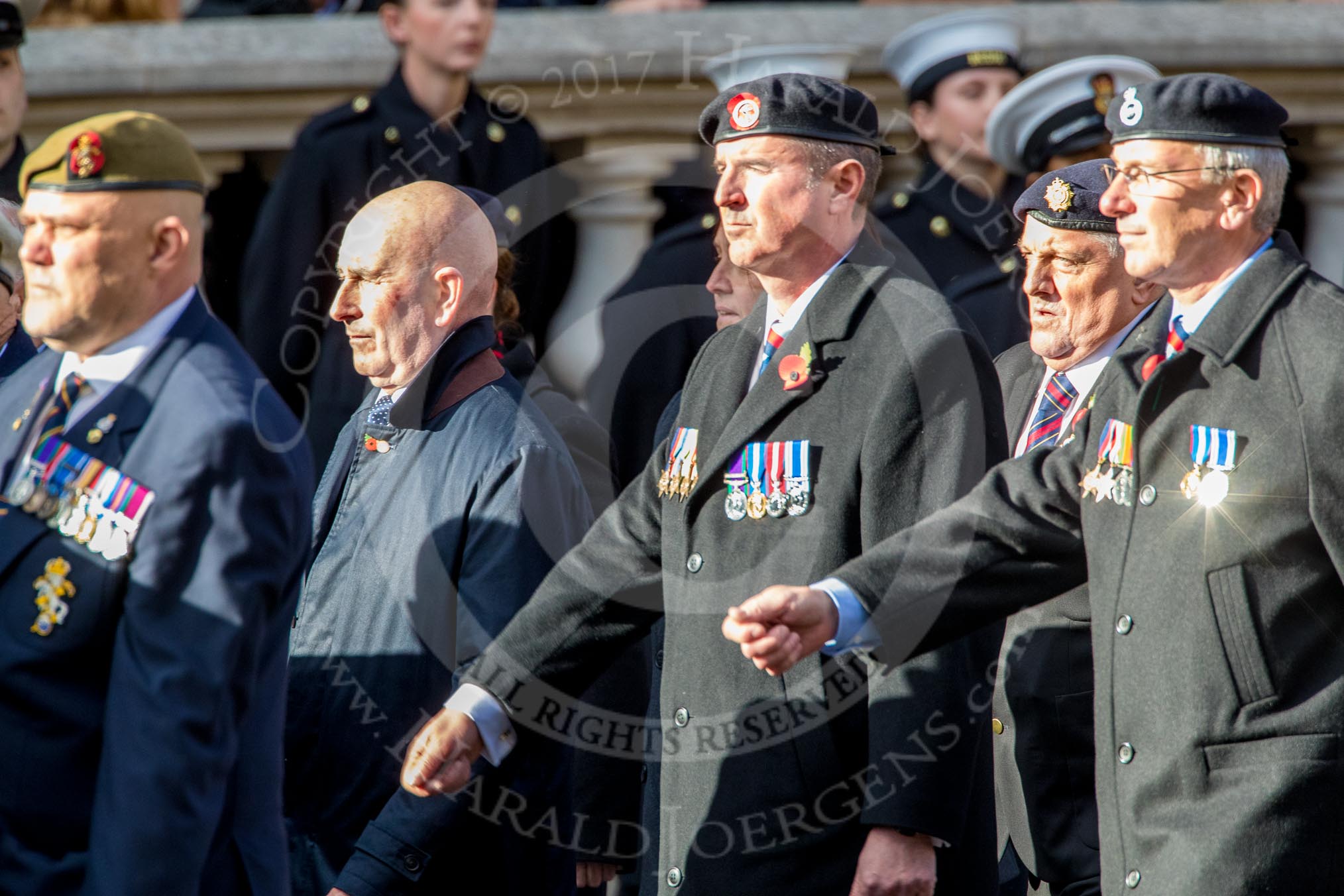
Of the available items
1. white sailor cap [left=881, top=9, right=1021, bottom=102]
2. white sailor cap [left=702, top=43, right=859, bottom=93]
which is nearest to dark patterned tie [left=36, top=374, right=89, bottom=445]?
white sailor cap [left=702, top=43, right=859, bottom=93]

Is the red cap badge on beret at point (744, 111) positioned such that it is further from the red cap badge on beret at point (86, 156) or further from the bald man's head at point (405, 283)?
the red cap badge on beret at point (86, 156)

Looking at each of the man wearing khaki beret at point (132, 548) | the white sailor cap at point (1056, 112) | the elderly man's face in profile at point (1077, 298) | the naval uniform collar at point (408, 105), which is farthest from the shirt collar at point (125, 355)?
the white sailor cap at point (1056, 112)

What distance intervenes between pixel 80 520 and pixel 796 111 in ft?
5.13

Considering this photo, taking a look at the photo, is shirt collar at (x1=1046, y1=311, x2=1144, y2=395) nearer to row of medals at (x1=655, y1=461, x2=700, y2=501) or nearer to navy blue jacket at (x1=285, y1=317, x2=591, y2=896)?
row of medals at (x1=655, y1=461, x2=700, y2=501)

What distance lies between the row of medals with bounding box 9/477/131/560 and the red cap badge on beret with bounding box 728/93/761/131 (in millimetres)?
1462

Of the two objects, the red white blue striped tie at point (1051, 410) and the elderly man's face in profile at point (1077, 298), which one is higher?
the elderly man's face in profile at point (1077, 298)

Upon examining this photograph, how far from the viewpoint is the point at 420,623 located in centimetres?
400

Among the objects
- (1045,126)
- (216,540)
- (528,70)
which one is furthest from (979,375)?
(528,70)

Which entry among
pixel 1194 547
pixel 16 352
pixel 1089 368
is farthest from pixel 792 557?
pixel 16 352

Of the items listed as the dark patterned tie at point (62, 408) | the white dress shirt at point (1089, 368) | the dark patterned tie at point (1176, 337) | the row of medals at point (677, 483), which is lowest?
the dark patterned tie at point (62, 408)

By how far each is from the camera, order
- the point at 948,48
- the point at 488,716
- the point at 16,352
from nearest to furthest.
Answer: the point at 488,716
the point at 16,352
the point at 948,48

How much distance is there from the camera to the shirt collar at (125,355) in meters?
3.12

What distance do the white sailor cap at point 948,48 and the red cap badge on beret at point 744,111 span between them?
101 inches

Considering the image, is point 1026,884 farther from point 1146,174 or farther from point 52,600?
point 52,600
